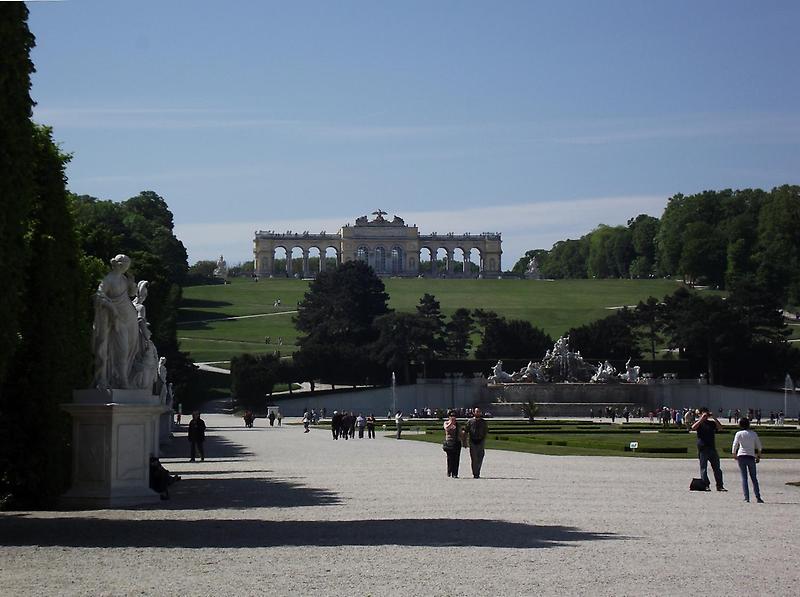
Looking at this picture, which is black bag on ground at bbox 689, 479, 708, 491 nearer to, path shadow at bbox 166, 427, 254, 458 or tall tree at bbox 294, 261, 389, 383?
path shadow at bbox 166, 427, 254, 458

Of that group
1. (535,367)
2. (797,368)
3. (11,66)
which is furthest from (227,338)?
(11,66)

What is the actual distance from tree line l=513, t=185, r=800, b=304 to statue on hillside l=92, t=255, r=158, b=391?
3517 inches

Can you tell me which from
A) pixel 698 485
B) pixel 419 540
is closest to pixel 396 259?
pixel 698 485

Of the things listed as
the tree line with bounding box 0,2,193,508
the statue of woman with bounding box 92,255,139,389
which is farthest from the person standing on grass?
the tree line with bounding box 0,2,193,508

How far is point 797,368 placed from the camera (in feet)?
262

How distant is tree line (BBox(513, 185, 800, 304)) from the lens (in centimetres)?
10531

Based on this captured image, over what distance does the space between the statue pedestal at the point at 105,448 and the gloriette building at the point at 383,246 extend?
5266 inches

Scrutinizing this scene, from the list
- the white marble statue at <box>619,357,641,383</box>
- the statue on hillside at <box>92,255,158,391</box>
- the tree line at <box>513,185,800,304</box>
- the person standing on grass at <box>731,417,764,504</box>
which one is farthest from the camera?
the tree line at <box>513,185,800,304</box>

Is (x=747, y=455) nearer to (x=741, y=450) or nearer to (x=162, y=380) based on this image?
(x=741, y=450)

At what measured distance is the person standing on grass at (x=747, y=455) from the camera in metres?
17.2

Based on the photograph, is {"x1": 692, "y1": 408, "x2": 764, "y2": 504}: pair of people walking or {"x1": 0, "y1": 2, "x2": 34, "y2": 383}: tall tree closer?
{"x1": 0, "y1": 2, "x2": 34, "y2": 383}: tall tree

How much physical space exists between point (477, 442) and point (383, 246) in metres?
131

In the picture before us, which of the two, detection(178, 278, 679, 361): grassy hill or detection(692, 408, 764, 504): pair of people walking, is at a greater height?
detection(178, 278, 679, 361): grassy hill

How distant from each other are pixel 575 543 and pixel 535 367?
6682 cm
